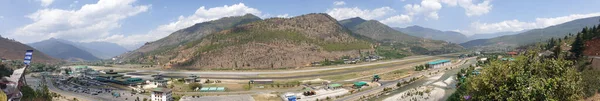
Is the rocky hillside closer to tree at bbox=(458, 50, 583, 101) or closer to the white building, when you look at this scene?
the white building

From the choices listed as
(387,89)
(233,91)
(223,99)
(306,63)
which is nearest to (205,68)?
(306,63)

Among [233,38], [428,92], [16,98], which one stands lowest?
[428,92]

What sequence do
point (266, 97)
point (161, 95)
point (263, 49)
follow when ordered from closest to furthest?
point (161, 95) → point (266, 97) → point (263, 49)

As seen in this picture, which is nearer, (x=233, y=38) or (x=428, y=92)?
(x=428, y=92)

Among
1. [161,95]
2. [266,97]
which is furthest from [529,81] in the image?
[161,95]

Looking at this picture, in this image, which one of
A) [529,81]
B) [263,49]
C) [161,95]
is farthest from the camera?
[263,49]

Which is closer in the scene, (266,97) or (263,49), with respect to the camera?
(266,97)

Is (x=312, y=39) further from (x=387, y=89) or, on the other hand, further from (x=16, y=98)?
(x=16, y=98)

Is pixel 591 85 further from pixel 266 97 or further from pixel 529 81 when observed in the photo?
pixel 266 97

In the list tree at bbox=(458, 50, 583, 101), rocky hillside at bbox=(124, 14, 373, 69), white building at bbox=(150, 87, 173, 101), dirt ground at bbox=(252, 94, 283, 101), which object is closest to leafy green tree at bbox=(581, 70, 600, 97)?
tree at bbox=(458, 50, 583, 101)
